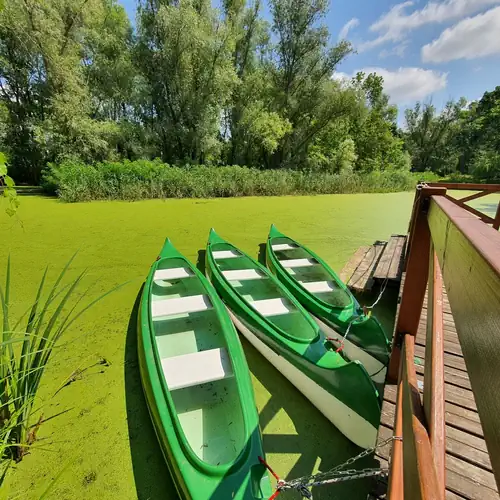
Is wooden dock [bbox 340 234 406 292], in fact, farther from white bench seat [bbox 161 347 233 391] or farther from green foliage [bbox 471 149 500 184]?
green foliage [bbox 471 149 500 184]

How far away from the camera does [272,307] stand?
249 cm

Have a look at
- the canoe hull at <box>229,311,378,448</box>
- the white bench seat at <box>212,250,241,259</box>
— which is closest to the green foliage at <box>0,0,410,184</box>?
the white bench seat at <box>212,250,241,259</box>

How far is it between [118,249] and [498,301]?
452 centimetres

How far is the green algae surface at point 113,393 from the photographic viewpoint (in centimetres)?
144

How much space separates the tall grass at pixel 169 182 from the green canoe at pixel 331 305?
5.10 m

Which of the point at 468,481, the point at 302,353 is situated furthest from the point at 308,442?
the point at 468,481

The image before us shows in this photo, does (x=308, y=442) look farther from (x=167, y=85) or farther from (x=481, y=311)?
(x=167, y=85)

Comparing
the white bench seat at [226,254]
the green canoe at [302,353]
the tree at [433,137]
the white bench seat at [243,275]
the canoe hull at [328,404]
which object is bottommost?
the canoe hull at [328,404]

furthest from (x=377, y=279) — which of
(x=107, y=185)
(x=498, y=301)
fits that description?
(x=107, y=185)

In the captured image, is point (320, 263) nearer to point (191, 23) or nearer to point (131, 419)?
point (131, 419)

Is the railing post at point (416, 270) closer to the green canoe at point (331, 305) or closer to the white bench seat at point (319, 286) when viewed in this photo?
the green canoe at point (331, 305)

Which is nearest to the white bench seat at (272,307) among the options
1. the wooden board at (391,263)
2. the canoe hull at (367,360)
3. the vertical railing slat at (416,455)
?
the canoe hull at (367,360)

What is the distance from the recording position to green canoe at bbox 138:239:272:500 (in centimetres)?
126

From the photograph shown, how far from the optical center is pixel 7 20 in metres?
8.69
